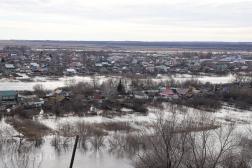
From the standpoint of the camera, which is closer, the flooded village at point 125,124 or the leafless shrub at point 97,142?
the flooded village at point 125,124

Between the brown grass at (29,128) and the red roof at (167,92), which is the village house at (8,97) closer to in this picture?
the brown grass at (29,128)

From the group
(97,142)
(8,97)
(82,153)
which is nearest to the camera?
(82,153)

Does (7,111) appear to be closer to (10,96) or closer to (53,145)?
(10,96)

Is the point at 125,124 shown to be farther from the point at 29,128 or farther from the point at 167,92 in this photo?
the point at 167,92

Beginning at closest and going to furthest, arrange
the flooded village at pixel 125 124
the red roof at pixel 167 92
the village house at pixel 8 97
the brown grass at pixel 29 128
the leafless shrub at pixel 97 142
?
1. the flooded village at pixel 125 124
2. the leafless shrub at pixel 97 142
3. the brown grass at pixel 29 128
4. the village house at pixel 8 97
5. the red roof at pixel 167 92

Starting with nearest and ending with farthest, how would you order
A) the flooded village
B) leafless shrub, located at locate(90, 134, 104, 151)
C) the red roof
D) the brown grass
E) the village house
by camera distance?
the flooded village, leafless shrub, located at locate(90, 134, 104, 151), the brown grass, the village house, the red roof

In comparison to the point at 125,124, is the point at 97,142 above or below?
above

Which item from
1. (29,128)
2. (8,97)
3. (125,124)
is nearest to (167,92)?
(125,124)

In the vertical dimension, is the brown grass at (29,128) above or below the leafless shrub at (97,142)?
below

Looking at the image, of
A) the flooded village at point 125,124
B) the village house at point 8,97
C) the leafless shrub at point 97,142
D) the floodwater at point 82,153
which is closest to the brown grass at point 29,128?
the flooded village at point 125,124

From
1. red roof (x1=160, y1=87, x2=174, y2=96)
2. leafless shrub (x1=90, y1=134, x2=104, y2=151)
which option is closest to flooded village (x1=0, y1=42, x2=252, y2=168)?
leafless shrub (x1=90, y1=134, x2=104, y2=151)

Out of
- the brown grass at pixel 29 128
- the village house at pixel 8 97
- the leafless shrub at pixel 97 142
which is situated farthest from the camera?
the village house at pixel 8 97

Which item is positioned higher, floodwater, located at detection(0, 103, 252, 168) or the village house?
the village house

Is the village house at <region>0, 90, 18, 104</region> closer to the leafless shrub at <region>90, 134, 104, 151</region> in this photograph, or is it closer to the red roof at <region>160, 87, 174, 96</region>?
the leafless shrub at <region>90, 134, 104, 151</region>
